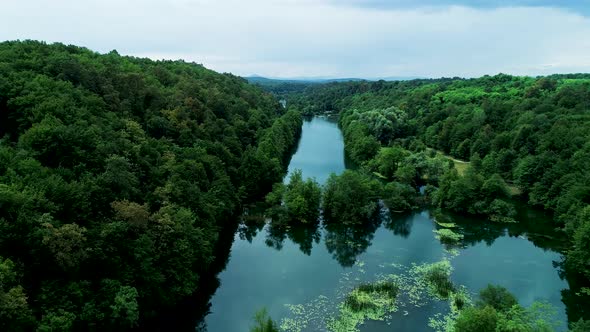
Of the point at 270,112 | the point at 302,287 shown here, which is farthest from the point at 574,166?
the point at 270,112

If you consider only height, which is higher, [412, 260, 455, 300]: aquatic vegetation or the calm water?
[412, 260, 455, 300]: aquatic vegetation

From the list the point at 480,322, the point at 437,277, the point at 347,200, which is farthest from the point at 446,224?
the point at 480,322

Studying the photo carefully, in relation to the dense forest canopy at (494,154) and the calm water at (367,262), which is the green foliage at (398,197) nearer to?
the dense forest canopy at (494,154)

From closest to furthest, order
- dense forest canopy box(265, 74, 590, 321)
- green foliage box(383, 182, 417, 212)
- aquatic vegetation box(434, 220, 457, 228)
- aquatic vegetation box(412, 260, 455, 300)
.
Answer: aquatic vegetation box(412, 260, 455, 300), aquatic vegetation box(434, 220, 457, 228), dense forest canopy box(265, 74, 590, 321), green foliage box(383, 182, 417, 212)

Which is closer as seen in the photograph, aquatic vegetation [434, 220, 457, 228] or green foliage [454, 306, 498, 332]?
green foliage [454, 306, 498, 332]

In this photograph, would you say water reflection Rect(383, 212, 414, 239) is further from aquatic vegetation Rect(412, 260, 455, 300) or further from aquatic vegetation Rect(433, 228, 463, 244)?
aquatic vegetation Rect(412, 260, 455, 300)

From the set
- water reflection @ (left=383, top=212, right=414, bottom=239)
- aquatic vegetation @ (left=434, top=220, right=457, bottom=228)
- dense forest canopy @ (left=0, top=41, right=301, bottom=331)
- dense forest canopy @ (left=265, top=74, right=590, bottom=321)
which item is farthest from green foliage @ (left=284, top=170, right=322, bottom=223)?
aquatic vegetation @ (left=434, top=220, right=457, bottom=228)

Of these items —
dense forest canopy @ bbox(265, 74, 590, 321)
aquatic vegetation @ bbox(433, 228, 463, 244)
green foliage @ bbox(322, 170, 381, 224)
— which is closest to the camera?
aquatic vegetation @ bbox(433, 228, 463, 244)

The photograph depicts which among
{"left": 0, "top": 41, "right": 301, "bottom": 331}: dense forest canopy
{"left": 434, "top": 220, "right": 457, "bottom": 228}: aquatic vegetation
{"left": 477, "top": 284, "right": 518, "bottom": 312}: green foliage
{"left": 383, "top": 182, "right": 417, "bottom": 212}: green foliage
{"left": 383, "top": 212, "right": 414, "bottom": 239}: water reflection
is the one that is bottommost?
{"left": 383, "top": 212, "right": 414, "bottom": 239}: water reflection
